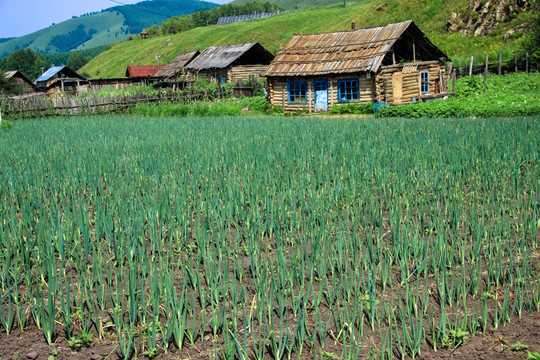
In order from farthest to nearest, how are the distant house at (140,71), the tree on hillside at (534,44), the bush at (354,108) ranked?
the distant house at (140,71), the tree on hillside at (534,44), the bush at (354,108)

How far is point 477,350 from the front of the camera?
3.18 m

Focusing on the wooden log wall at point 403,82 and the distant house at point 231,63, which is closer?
the wooden log wall at point 403,82

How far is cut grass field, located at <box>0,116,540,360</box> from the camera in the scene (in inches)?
130

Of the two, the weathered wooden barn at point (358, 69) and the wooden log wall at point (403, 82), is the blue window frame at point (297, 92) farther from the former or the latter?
the wooden log wall at point (403, 82)

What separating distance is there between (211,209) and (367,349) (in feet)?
9.76

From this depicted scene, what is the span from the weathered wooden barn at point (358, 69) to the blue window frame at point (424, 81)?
0.16ft

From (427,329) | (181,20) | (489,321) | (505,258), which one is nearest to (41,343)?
(427,329)

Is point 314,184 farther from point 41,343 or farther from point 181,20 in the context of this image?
point 181,20

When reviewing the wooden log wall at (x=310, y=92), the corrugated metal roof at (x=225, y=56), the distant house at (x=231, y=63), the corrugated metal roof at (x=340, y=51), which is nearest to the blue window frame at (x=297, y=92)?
the wooden log wall at (x=310, y=92)

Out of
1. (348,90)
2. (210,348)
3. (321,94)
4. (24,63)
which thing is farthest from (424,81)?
(24,63)

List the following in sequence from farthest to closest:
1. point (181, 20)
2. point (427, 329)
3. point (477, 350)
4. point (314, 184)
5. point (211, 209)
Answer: point (181, 20) → point (314, 184) → point (211, 209) → point (427, 329) → point (477, 350)

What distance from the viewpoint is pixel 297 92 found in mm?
27391

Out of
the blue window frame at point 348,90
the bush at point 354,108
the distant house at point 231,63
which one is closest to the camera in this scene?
the bush at point 354,108

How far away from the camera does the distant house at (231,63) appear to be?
43.5m
